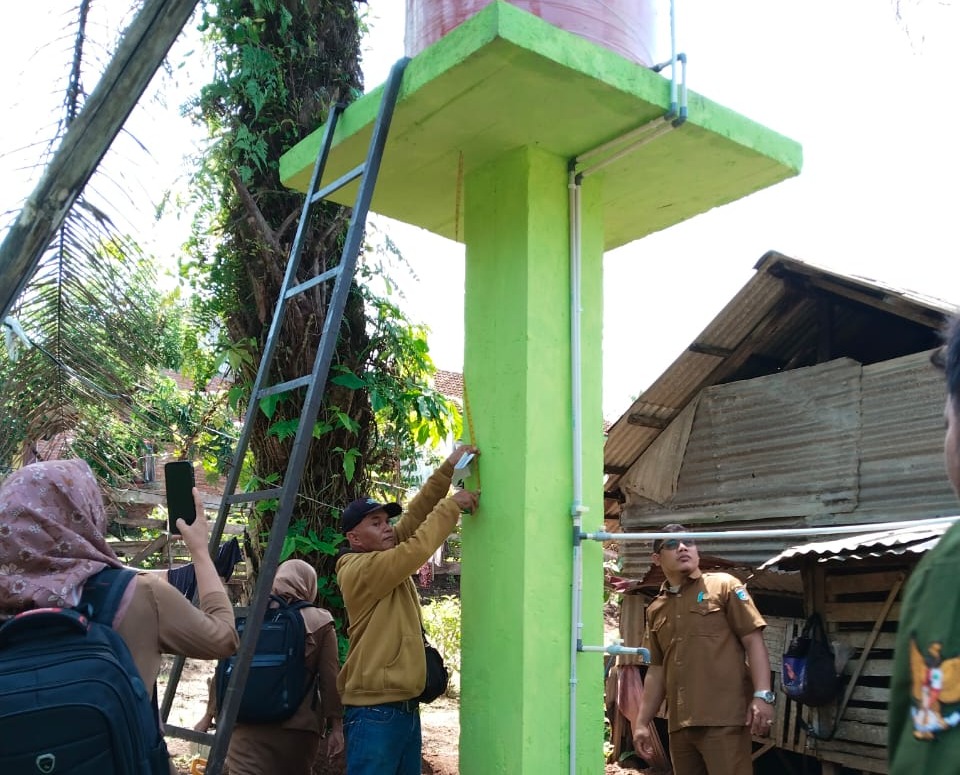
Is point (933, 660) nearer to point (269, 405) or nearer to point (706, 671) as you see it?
point (706, 671)

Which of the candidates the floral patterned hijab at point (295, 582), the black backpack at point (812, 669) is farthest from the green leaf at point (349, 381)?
the black backpack at point (812, 669)

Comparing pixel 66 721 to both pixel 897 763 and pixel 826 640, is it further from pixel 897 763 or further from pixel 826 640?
pixel 826 640

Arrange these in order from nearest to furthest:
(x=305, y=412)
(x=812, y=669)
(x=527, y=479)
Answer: (x=305, y=412) < (x=527, y=479) < (x=812, y=669)

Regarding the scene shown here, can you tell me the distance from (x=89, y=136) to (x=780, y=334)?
25.8 feet

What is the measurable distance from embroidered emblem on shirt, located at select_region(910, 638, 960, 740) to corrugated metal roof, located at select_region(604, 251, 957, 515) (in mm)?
6845

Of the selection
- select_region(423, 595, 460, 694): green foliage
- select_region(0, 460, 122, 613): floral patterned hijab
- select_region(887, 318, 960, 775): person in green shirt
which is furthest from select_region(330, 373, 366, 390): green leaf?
select_region(423, 595, 460, 694): green foliage

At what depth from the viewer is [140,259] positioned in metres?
3.78

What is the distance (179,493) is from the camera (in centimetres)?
300

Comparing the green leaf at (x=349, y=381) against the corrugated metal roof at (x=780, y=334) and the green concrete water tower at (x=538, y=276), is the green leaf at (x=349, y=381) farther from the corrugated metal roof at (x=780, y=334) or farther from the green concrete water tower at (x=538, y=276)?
the corrugated metal roof at (x=780, y=334)

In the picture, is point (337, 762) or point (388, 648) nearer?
point (388, 648)

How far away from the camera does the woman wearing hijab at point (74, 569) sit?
232cm

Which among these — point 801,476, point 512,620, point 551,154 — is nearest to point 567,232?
point 551,154

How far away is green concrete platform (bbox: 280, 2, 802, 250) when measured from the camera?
10.4 ft

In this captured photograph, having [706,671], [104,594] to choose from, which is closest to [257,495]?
[104,594]
